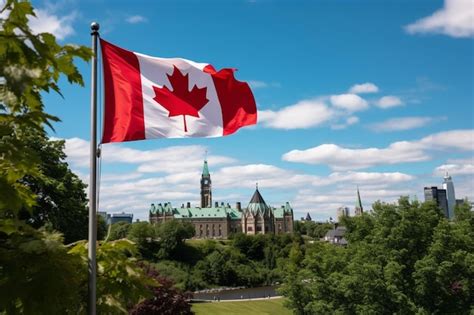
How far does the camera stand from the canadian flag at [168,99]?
322 inches

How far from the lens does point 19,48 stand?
423cm

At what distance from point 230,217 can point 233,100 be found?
18377 cm

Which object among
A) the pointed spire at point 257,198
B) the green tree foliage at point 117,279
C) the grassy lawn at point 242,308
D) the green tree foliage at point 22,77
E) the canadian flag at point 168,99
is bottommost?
the grassy lawn at point 242,308

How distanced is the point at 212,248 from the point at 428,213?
8770 cm

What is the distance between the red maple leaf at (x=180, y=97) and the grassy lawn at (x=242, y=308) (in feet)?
145

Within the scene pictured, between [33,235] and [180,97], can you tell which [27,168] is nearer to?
[33,235]

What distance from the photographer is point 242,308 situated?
186 ft

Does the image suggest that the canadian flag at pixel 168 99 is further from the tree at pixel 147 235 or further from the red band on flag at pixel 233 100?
the tree at pixel 147 235

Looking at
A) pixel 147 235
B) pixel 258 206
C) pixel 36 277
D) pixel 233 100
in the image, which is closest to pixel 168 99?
pixel 233 100

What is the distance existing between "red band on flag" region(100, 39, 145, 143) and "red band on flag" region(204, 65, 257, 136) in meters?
1.63

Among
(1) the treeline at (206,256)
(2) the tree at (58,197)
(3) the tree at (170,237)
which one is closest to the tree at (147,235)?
(1) the treeline at (206,256)

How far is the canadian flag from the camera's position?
8.17m

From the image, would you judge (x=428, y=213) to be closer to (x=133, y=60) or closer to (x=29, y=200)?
(x=133, y=60)

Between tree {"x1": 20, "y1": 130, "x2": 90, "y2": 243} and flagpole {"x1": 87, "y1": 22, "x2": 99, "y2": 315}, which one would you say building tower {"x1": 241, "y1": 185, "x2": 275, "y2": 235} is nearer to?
tree {"x1": 20, "y1": 130, "x2": 90, "y2": 243}
